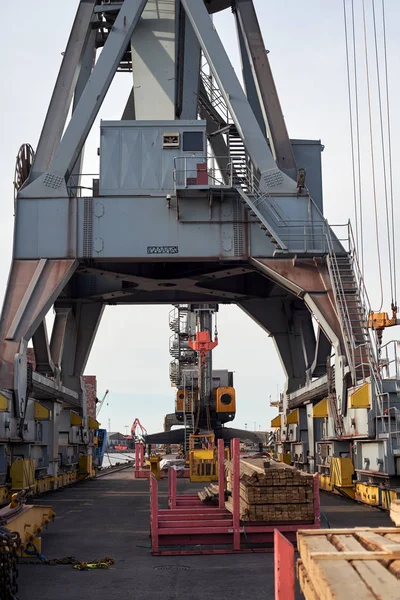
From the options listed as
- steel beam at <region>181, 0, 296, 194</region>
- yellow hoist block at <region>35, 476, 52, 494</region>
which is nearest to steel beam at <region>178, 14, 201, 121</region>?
steel beam at <region>181, 0, 296, 194</region>

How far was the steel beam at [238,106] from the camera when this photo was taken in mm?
23484

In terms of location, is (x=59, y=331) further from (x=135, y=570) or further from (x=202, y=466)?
(x=135, y=570)

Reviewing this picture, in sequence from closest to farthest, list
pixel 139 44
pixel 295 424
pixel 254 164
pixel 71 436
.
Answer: pixel 254 164
pixel 139 44
pixel 295 424
pixel 71 436

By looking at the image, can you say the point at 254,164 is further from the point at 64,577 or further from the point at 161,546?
the point at 64,577

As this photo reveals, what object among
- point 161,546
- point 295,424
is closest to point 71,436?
point 295,424

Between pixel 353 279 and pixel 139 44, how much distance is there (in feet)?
35.3

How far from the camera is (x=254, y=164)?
23.9m

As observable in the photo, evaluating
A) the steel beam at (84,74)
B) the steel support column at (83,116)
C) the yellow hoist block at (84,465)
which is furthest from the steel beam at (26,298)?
the yellow hoist block at (84,465)

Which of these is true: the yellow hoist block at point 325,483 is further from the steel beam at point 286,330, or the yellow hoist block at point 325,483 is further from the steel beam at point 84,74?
the steel beam at point 84,74

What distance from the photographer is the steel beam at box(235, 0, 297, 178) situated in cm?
2544

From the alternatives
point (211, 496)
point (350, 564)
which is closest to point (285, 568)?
point (350, 564)

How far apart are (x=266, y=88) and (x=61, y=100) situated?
270 inches

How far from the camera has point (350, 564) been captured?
13.4 feet

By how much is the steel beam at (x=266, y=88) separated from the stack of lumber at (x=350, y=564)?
21131 mm
